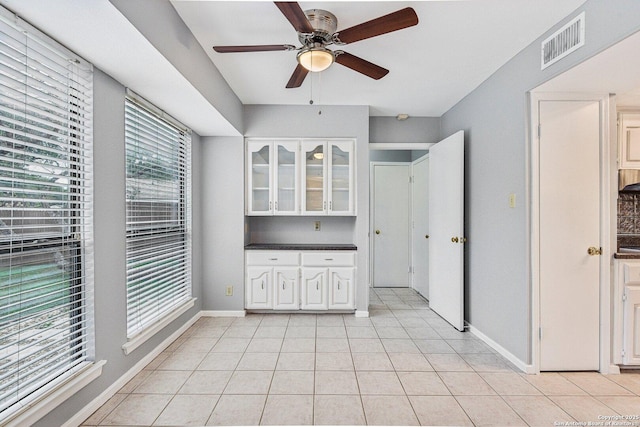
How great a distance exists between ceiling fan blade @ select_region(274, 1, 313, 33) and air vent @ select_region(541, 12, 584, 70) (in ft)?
5.34

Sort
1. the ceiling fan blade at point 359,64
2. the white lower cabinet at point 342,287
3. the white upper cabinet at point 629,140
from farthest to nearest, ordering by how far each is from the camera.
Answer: the white lower cabinet at point 342,287, the white upper cabinet at point 629,140, the ceiling fan blade at point 359,64

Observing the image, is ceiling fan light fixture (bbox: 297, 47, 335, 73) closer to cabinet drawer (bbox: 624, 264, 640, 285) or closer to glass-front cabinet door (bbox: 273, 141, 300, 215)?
glass-front cabinet door (bbox: 273, 141, 300, 215)

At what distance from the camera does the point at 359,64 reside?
2125 millimetres

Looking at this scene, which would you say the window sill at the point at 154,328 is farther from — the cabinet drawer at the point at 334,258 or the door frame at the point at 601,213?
the door frame at the point at 601,213

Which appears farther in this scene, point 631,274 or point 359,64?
point 631,274

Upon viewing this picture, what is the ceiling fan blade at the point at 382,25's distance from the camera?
1.61 meters

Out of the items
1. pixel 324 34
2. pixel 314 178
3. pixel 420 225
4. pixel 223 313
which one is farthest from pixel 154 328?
pixel 420 225

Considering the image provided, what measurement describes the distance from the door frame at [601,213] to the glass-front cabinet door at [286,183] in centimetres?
236

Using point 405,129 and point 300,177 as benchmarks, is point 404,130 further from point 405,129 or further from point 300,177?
point 300,177

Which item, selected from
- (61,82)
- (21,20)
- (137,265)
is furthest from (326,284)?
(21,20)

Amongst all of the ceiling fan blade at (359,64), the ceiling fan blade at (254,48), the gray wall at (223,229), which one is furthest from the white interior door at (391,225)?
the ceiling fan blade at (254,48)

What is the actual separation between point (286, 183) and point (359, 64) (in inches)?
75.3

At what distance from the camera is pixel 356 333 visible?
3158 millimetres

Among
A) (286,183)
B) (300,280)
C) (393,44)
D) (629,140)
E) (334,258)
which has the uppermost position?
(393,44)
